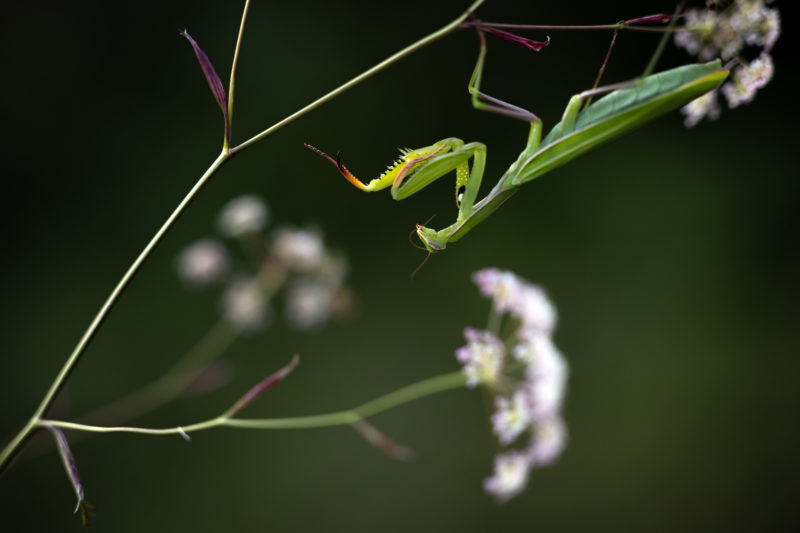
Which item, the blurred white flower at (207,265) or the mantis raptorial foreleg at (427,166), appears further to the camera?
the blurred white flower at (207,265)

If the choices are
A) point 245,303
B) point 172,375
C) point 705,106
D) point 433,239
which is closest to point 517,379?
point 433,239

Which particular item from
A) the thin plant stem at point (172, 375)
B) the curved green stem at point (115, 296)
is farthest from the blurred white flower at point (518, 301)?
the thin plant stem at point (172, 375)

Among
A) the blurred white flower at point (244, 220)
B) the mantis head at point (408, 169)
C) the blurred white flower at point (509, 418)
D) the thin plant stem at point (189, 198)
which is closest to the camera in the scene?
the thin plant stem at point (189, 198)

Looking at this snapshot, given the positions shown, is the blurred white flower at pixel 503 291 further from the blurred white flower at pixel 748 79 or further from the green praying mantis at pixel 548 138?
the blurred white flower at pixel 748 79

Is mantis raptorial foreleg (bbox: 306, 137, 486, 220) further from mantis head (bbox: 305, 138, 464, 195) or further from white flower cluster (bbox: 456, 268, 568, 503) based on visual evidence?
white flower cluster (bbox: 456, 268, 568, 503)

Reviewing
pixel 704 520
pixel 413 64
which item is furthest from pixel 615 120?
pixel 704 520

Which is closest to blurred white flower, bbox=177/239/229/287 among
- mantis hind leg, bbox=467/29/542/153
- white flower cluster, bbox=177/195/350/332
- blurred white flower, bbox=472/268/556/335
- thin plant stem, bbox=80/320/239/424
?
white flower cluster, bbox=177/195/350/332

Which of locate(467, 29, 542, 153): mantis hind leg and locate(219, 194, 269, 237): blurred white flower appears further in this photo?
locate(219, 194, 269, 237): blurred white flower
